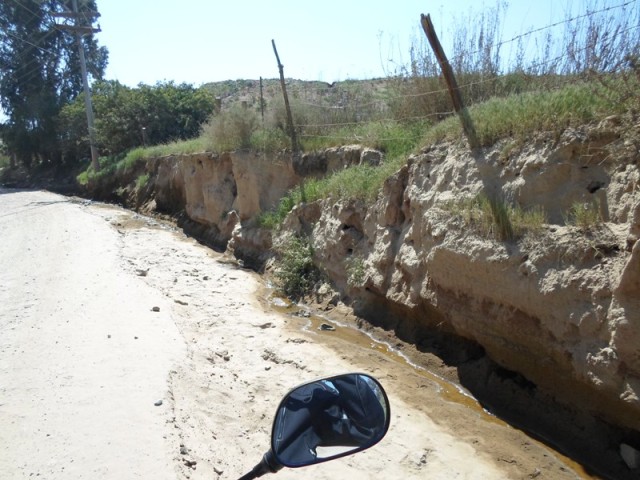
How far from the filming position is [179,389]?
5.32 metres

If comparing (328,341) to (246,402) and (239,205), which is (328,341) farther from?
(239,205)

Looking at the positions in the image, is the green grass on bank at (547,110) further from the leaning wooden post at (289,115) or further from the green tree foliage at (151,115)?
the green tree foliage at (151,115)

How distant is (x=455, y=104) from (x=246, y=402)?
15.4 ft

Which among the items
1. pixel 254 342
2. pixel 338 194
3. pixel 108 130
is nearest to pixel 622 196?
pixel 254 342

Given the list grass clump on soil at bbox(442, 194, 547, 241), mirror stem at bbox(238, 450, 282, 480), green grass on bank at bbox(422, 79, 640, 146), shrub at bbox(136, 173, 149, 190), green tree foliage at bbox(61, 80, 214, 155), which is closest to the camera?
mirror stem at bbox(238, 450, 282, 480)

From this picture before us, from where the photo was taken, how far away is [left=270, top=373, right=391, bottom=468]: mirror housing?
7.12 feet

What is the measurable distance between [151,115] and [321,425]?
25.0 meters

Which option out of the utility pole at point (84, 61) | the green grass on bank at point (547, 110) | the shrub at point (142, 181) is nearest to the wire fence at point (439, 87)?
the green grass on bank at point (547, 110)

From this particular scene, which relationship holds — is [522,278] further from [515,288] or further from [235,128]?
[235,128]

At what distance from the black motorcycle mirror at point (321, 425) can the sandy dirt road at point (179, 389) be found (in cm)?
210

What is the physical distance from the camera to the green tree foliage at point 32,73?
123 ft

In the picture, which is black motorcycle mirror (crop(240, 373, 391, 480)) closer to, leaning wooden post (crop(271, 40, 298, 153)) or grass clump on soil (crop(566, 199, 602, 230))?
grass clump on soil (crop(566, 199, 602, 230))

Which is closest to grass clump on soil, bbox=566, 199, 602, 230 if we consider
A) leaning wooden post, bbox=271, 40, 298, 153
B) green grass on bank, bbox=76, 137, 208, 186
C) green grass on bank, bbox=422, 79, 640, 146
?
green grass on bank, bbox=422, 79, 640, 146

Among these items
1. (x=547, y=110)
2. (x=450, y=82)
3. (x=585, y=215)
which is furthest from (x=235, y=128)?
(x=585, y=215)
